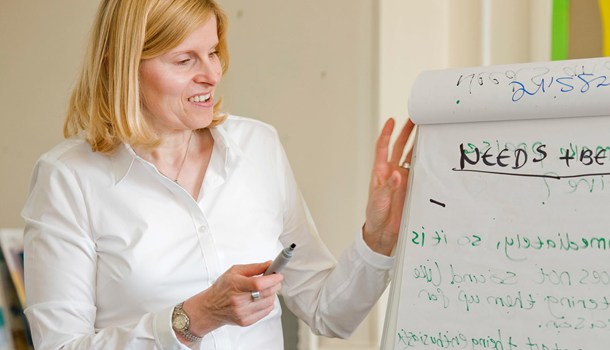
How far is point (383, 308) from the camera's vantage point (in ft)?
8.18

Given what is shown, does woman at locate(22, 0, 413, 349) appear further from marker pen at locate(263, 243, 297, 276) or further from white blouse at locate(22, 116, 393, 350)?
marker pen at locate(263, 243, 297, 276)

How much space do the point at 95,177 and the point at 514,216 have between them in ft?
2.65

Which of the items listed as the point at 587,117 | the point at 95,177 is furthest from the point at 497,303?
the point at 95,177

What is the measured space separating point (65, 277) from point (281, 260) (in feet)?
1.52

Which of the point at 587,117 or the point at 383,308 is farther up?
the point at 587,117

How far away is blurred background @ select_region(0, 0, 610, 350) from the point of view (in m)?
2.37

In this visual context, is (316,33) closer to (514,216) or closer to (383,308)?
(383,308)

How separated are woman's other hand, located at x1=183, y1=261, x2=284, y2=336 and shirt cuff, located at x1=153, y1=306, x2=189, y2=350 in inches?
1.8

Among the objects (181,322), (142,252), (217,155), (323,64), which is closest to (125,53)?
(217,155)

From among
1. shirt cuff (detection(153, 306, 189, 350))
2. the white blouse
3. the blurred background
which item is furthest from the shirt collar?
the blurred background

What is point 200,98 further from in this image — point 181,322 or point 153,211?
point 181,322

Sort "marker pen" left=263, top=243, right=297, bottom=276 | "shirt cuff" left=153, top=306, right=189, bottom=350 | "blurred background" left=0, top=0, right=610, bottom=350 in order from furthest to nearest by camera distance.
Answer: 1. "blurred background" left=0, top=0, right=610, bottom=350
2. "shirt cuff" left=153, top=306, right=189, bottom=350
3. "marker pen" left=263, top=243, right=297, bottom=276

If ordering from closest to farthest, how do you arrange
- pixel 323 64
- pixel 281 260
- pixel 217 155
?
pixel 281 260
pixel 217 155
pixel 323 64

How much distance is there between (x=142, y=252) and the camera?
161 centimetres
